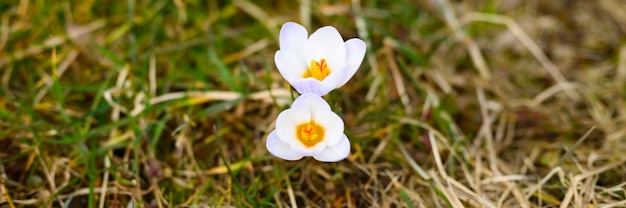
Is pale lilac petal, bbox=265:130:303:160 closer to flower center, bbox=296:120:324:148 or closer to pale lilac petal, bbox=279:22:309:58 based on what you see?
flower center, bbox=296:120:324:148

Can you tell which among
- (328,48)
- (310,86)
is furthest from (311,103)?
(328,48)

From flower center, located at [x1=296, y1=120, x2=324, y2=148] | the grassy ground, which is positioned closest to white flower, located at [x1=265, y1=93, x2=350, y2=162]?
flower center, located at [x1=296, y1=120, x2=324, y2=148]

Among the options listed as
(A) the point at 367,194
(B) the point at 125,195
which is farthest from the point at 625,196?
(B) the point at 125,195

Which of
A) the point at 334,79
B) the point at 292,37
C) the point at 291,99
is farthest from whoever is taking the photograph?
the point at 291,99

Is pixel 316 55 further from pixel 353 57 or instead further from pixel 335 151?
pixel 335 151

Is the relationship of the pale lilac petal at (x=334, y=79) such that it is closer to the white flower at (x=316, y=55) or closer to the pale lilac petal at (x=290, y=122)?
the white flower at (x=316, y=55)

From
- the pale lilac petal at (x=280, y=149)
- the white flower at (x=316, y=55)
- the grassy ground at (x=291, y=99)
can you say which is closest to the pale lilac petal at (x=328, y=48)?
the white flower at (x=316, y=55)
